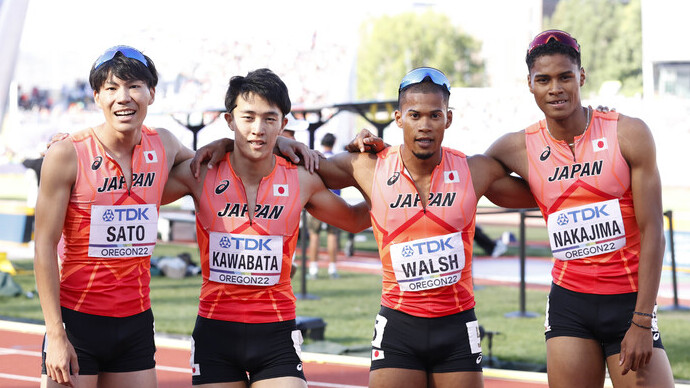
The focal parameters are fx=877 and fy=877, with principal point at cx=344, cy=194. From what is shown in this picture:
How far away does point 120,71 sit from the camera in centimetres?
400

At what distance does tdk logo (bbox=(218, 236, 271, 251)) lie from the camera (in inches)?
160

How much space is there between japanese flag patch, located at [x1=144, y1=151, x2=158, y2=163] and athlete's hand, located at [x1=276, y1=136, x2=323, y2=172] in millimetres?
599

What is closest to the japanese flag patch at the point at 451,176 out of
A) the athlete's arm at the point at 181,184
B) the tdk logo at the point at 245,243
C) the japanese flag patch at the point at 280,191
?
the japanese flag patch at the point at 280,191

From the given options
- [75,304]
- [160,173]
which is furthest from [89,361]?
[160,173]

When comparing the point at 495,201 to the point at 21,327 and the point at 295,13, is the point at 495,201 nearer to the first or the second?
the point at 21,327

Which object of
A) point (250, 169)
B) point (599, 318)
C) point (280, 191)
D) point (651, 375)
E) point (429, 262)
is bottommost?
point (651, 375)

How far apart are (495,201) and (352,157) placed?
2.49 ft

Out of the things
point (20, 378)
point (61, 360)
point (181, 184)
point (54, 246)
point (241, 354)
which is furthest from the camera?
point (20, 378)

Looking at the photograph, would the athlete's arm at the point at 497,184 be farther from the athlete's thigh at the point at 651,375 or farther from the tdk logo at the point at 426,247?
the athlete's thigh at the point at 651,375

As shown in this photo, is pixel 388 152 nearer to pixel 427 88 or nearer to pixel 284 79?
pixel 427 88

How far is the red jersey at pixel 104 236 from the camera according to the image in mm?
3975

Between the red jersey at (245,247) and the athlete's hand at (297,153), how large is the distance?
13 cm

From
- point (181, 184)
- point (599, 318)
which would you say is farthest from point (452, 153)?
point (181, 184)

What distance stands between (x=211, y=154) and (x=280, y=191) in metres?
0.39
